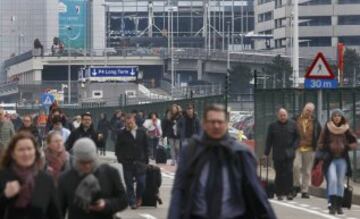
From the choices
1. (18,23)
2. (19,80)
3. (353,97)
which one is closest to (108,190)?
(353,97)

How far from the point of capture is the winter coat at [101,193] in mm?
10883

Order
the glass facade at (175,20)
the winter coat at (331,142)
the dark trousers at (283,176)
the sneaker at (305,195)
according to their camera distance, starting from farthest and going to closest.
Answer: the glass facade at (175,20), the sneaker at (305,195), the dark trousers at (283,176), the winter coat at (331,142)

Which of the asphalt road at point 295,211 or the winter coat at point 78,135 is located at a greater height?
the winter coat at point 78,135

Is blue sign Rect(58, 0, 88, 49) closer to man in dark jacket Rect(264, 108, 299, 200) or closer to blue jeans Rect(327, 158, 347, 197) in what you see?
man in dark jacket Rect(264, 108, 299, 200)

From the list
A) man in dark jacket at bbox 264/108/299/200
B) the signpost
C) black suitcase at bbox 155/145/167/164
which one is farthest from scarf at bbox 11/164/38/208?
black suitcase at bbox 155/145/167/164

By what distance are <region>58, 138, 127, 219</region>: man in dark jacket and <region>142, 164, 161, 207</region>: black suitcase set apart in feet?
37.1

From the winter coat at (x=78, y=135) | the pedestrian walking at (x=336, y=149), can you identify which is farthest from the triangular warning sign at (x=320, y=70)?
the pedestrian walking at (x=336, y=149)

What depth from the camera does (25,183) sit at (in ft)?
33.3

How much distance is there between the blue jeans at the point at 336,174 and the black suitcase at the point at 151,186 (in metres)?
2.99

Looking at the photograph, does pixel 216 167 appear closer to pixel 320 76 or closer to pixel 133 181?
pixel 133 181

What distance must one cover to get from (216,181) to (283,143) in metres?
13.9

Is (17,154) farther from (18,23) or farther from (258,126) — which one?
(18,23)

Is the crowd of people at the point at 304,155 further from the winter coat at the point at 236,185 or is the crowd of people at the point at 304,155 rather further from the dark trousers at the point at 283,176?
the winter coat at the point at 236,185

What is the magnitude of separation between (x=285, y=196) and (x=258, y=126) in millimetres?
9879
